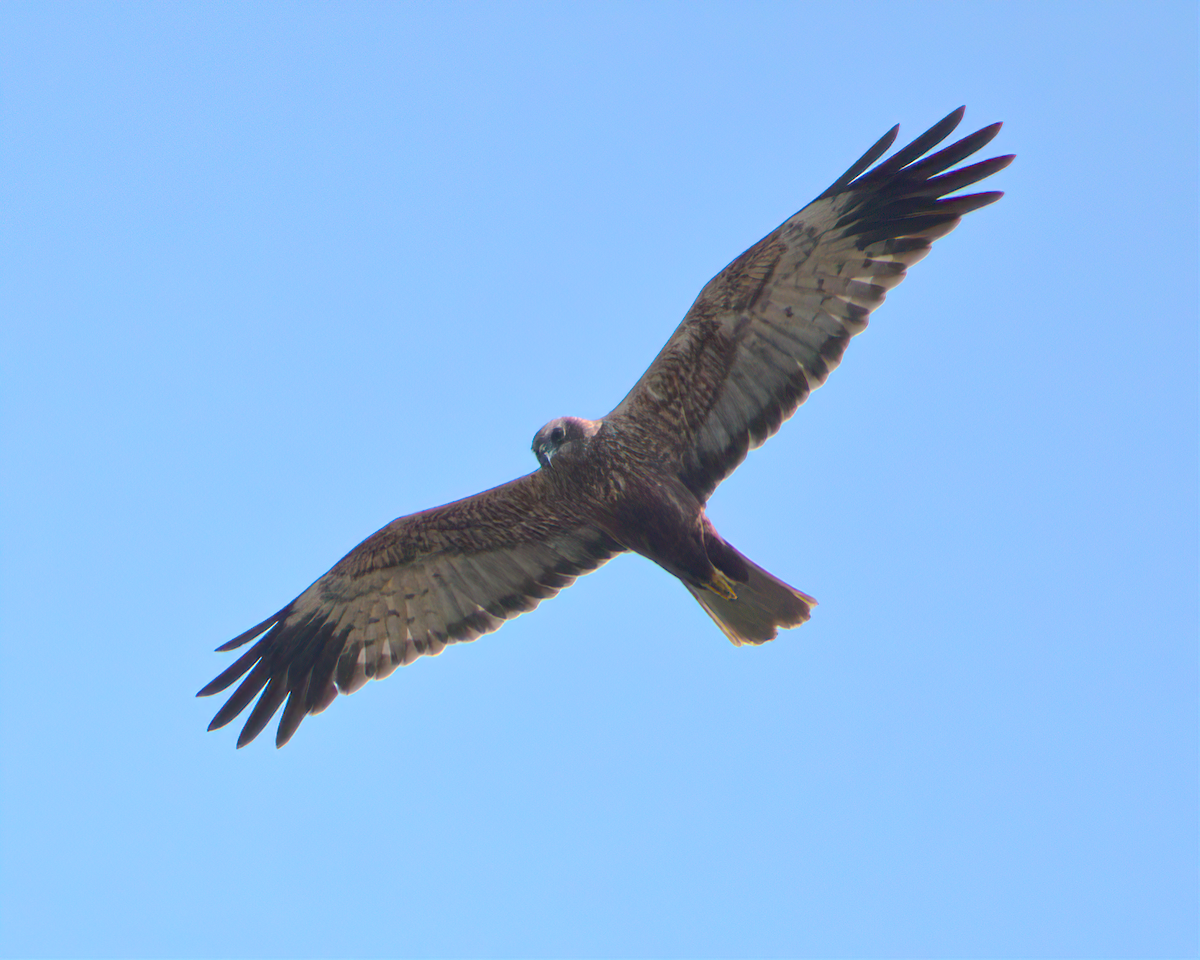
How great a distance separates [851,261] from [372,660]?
17.0 feet

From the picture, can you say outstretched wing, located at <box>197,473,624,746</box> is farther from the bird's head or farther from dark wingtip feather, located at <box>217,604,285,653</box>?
the bird's head

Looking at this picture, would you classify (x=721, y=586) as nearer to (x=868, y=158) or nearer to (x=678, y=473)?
(x=678, y=473)

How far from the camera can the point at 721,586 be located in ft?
27.3

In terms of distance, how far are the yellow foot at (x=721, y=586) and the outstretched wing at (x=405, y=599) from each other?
121cm

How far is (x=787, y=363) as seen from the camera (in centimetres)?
830

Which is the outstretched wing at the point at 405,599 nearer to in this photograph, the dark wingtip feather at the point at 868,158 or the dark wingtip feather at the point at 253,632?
the dark wingtip feather at the point at 253,632

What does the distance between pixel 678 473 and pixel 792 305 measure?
5.01ft

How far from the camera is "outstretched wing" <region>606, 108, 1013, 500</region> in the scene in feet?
25.5

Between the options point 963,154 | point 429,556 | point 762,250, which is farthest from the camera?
point 429,556

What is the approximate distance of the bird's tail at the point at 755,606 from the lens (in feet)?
27.2

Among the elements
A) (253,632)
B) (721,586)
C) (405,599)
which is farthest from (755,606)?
(253,632)

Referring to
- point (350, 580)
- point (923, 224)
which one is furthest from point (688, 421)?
point (350, 580)

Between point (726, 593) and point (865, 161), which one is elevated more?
point (865, 161)

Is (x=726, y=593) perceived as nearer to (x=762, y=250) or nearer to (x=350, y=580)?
(x=762, y=250)
